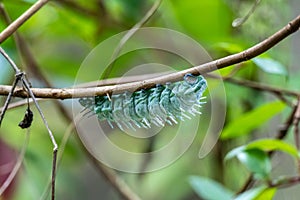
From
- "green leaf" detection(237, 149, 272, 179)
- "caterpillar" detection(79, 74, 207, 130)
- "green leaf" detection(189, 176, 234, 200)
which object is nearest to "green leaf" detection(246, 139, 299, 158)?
"green leaf" detection(237, 149, 272, 179)

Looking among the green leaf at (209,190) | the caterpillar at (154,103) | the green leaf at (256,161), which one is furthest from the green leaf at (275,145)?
the caterpillar at (154,103)

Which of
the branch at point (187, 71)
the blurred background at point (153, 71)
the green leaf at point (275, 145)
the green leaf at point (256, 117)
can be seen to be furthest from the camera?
the blurred background at point (153, 71)

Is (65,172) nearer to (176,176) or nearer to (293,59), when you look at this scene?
(176,176)

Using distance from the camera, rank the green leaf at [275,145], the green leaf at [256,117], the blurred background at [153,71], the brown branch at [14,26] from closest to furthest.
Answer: the brown branch at [14,26] < the green leaf at [275,145] < the green leaf at [256,117] < the blurred background at [153,71]

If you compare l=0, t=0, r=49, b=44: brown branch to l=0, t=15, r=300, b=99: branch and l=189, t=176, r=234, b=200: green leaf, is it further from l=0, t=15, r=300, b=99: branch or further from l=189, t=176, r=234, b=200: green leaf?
l=189, t=176, r=234, b=200: green leaf

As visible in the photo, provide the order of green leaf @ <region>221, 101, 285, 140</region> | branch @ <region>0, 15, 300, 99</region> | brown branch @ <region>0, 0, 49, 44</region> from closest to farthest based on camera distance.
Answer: branch @ <region>0, 15, 300, 99</region>
brown branch @ <region>0, 0, 49, 44</region>
green leaf @ <region>221, 101, 285, 140</region>

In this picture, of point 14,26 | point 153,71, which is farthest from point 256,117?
point 14,26

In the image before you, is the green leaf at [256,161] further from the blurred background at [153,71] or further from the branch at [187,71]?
the branch at [187,71]

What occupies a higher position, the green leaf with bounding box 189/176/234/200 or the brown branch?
the brown branch
